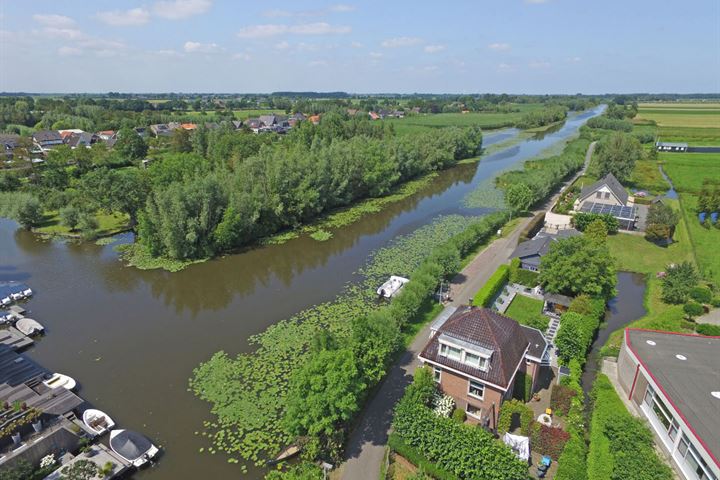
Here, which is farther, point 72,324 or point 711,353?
point 72,324

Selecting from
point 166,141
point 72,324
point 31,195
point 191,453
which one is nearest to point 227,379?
point 191,453

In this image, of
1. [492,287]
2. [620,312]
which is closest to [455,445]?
[492,287]

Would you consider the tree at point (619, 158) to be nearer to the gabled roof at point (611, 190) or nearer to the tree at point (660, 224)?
the gabled roof at point (611, 190)

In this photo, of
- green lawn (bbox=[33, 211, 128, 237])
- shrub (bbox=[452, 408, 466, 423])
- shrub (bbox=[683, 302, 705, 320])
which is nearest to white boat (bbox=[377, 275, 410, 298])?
shrub (bbox=[452, 408, 466, 423])

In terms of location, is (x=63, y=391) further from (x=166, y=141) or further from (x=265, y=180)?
(x=166, y=141)

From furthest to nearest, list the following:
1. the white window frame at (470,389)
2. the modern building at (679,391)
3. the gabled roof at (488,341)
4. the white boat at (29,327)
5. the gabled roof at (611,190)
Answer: the gabled roof at (611,190), the white boat at (29,327), the white window frame at (470,389), the gabled roof at (488,341), the modern building at (679,391)

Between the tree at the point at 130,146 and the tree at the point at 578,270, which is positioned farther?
the tree at the point at 130,146

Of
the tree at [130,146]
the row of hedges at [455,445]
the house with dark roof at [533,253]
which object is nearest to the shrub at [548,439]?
the row of hedges at [455,445]
